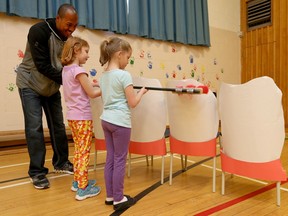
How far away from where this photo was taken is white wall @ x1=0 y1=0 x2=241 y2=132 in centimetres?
325

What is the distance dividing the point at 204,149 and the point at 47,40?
1.32 m

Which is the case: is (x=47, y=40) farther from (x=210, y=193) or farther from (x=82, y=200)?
(x=210, y=193)

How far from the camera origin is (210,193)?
1782 mm

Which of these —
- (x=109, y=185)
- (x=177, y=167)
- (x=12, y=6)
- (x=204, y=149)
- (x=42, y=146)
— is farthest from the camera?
(x=12, y=6)

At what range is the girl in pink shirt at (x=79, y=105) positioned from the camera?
1.68 metres

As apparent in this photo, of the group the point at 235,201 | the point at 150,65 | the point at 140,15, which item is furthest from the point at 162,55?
the point at 235,201

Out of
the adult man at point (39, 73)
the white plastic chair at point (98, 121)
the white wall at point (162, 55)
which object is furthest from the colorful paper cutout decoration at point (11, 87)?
the white plastic chair at point (98, 121)

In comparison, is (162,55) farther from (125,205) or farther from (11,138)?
(125,205)

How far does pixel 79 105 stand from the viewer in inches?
67.3

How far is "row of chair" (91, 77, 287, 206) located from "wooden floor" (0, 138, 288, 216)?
120 millimetres

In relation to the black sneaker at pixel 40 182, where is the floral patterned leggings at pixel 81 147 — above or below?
above

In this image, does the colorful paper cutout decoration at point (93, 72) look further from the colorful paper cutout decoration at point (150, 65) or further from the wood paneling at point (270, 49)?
the wood paneling at point (270, 49)

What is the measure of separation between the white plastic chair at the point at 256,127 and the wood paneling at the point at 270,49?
151 inches

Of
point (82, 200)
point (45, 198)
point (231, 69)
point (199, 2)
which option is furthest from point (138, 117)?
point (231, 69)
